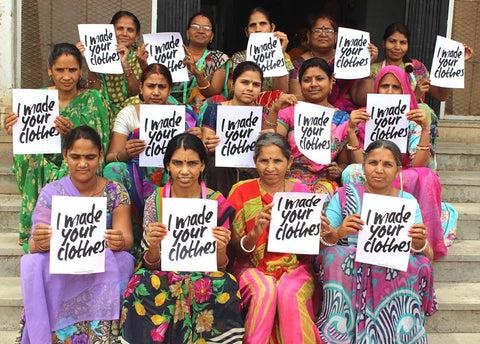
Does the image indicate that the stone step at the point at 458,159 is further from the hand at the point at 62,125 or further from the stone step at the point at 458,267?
the hand at the point at 62,125

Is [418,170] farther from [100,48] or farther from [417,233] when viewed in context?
[100,48]

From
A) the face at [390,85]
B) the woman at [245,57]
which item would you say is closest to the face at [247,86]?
the woman at [245,57]

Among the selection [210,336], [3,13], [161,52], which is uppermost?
[3,13]

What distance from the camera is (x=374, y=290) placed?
336 centimetres

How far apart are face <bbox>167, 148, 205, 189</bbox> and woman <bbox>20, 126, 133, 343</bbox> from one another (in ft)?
1.32

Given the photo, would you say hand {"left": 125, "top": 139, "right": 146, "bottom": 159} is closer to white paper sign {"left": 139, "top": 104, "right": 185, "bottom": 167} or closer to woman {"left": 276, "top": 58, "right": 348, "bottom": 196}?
white paper sign {"left": 139, "top": 104, "right": 185, "bottom": 167}

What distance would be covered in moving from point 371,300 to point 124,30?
2.75 metres

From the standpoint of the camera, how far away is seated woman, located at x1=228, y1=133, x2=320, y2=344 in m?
3.26

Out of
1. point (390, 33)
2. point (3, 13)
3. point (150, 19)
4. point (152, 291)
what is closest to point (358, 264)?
point (152, 291)

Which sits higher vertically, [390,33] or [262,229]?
[390,33]

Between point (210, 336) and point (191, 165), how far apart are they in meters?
0.88

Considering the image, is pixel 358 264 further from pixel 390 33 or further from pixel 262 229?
pixel 390 33

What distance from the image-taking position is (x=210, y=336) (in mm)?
3189

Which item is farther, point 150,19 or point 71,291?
point 150,19
